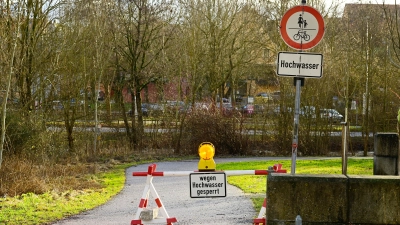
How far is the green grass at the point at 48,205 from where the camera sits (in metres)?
10.4

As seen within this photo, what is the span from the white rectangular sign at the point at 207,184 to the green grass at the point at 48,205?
3.41 metres

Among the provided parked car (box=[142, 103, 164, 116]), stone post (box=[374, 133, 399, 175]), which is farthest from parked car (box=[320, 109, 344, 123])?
stone post (box=[374, 133, 399, 175])

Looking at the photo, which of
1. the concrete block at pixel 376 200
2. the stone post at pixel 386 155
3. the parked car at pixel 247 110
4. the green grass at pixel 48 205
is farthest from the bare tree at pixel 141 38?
the concrete block at pixel 376 200

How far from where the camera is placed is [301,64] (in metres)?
7.97

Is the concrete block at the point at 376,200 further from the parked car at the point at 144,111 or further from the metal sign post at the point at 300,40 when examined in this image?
the parked car at the point at 144,111

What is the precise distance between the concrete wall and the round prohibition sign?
1.85 m

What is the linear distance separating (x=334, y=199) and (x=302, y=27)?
2304 millimetres

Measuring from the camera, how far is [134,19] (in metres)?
30.9

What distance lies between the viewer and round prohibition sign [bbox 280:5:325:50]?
315 inches

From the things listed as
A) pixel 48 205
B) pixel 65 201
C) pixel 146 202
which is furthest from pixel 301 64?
pixel 65 201

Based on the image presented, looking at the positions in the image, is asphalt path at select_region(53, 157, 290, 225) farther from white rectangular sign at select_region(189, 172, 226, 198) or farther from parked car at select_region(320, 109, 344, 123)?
parked car at select_region(320, 109, 344, 123)

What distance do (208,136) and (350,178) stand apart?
20.0 metres

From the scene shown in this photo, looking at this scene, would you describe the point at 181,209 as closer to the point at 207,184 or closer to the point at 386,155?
the point at 207,184

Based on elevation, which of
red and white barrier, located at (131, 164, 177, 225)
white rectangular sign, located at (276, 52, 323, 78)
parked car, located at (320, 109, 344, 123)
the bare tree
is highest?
the bare tree
